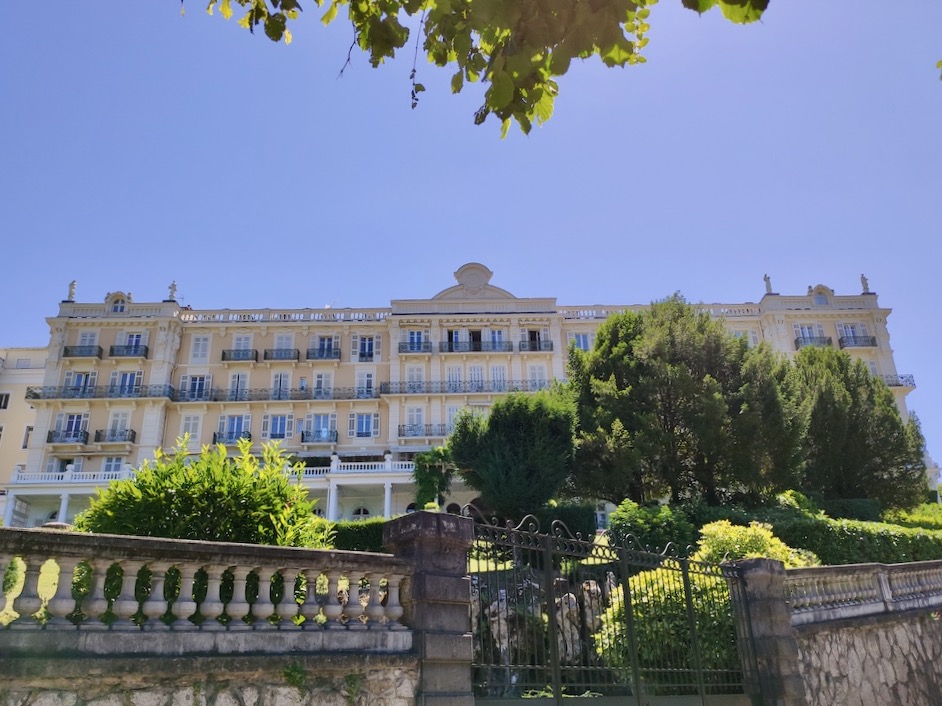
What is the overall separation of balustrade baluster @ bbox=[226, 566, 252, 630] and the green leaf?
156 inches

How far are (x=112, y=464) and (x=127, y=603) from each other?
45049 millimetres

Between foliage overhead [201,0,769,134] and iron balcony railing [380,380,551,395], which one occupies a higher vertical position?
iron balcony railing [380,380,551,395]

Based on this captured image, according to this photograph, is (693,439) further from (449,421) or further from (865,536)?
(449,421)

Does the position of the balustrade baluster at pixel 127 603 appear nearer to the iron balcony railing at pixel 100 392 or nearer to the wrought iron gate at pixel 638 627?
the wrought iron gate at pixel 638 627

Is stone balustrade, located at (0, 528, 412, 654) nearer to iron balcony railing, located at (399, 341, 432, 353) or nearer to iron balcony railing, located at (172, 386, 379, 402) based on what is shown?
iron balcony railing, located at (172, 386, 379, 402)

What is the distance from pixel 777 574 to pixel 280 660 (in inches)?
266

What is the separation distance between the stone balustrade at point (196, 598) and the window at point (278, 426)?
136 feet

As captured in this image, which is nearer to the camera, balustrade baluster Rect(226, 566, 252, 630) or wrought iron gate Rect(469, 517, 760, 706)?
balustrade baluster Rect(226, 566, 252, 630)

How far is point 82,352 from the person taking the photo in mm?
48250

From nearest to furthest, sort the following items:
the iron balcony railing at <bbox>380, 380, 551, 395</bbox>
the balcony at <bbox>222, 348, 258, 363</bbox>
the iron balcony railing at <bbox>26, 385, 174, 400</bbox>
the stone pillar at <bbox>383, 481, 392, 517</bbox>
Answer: the stone pillar at <bbox>383, 481, 392, 517</bbox> → the iron balcony railing at <bbox>26, 385, 174, 400</bbox> → the iron balcony railing at <bbox>380, 380, 551, 395</bbox> → the balcony at <bbox>222, 348, 258, 363</bbox>

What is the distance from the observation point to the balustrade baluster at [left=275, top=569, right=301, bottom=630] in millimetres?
5891

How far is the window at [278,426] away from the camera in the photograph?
156 feet

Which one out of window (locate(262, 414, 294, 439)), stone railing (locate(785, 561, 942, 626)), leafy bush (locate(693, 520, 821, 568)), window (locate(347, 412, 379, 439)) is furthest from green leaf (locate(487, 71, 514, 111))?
window (locate(262, 414, 294, 439))

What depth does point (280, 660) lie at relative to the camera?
18.5ft
